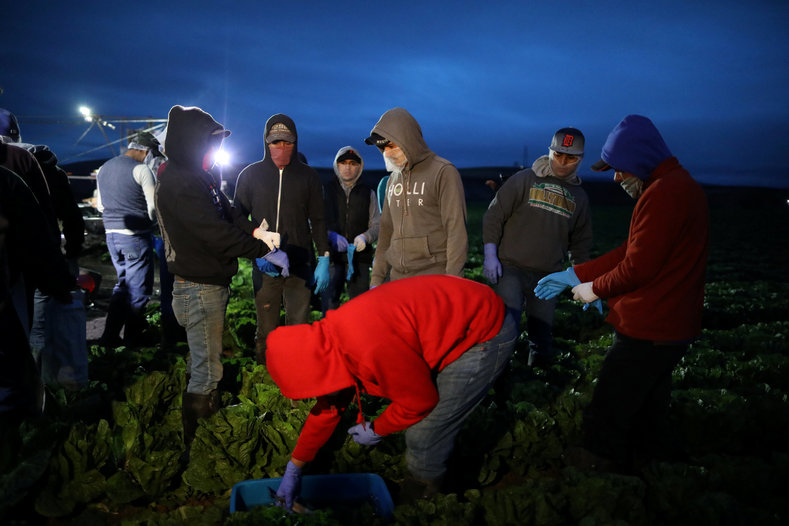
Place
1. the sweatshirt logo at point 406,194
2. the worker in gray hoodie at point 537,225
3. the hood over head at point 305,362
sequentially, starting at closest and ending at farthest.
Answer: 1. the hood over head at point 305,362
2. the sweatshirt logo at point 406,194
3. the worker in gray hoodie at point 537,225

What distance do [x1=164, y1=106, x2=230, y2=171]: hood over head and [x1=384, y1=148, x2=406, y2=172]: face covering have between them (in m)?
1.13

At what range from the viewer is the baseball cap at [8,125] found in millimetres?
3877

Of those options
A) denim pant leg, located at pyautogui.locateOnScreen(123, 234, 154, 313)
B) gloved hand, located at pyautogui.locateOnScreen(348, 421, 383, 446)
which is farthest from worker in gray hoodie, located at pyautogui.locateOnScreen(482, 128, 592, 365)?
denim pant leg, located at pyautogui.locateOnScreen(123, 234, 154, 313)

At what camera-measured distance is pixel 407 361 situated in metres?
1.99

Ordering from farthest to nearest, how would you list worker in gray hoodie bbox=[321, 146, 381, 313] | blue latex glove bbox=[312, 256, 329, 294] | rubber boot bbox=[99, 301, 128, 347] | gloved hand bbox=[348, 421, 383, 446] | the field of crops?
worker in gray hoodie bbox=[321, 146, 381, 313] → rubber boot bbox=[99, 301, 128, 347] → blue latex glove bbox=[312, 256, 329, 294] → gloved hand bbox=[348, 421, 383, 446] → the field of crops

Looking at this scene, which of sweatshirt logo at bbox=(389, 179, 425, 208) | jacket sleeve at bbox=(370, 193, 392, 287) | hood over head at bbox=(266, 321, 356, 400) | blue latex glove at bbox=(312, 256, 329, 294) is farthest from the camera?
blue latex glove at bbox=(312, 256, 329, 294)

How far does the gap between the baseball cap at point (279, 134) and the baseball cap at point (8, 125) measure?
2.00 m

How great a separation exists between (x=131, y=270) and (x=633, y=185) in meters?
4.52

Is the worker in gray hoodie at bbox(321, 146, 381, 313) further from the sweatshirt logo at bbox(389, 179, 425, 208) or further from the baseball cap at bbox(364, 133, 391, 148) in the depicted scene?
the baseball cap at bbox(364, 133, 391, 148)

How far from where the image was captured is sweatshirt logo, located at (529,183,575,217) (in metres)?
4.00

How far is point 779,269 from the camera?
16.3m

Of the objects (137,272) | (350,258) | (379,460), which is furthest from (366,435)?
(137,272)

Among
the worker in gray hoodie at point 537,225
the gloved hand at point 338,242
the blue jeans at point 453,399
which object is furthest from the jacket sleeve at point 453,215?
the gloved hand at point 338,242

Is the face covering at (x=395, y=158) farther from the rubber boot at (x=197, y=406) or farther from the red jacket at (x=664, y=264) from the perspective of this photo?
the rubber boot at (x=197, y=406)
